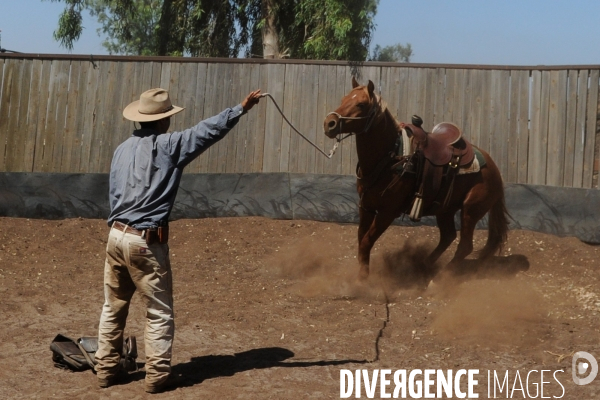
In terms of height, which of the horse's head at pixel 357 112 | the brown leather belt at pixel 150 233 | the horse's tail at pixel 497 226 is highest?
the horse's head at pixel 357 112

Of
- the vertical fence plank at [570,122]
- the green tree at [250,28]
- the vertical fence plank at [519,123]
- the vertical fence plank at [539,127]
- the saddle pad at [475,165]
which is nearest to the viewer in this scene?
the saddle pad at [475,165]

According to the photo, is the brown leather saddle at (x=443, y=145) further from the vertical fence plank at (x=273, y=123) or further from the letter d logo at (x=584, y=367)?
the vertical fence plank at (x=273, y=123)

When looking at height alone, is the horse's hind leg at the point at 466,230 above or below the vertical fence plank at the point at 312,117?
below

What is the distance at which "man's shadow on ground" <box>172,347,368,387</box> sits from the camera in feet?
19.2

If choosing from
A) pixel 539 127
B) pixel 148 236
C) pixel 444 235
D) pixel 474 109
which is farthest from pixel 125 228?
pixel 539 127

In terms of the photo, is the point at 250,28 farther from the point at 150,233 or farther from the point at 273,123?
the point at 150,233

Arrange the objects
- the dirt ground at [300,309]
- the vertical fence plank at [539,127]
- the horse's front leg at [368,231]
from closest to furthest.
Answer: the dirt ground at [300,309] → the horse's front leg at [368,231] → the vertical fence plank at [539,127]

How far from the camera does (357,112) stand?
25.7ft

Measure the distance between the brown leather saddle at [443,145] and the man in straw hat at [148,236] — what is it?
3272mm

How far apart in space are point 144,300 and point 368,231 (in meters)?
3.40

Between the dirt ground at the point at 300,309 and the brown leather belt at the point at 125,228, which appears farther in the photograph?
the dirt ground at the point at 300,309

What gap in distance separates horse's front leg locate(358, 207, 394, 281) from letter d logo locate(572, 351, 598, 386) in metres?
2.64

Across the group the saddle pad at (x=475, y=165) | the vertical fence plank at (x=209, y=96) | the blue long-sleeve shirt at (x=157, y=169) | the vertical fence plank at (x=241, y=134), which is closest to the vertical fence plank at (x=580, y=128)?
the saddle pad at (x=475, y=165)

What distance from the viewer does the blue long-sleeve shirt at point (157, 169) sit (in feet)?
18.2
